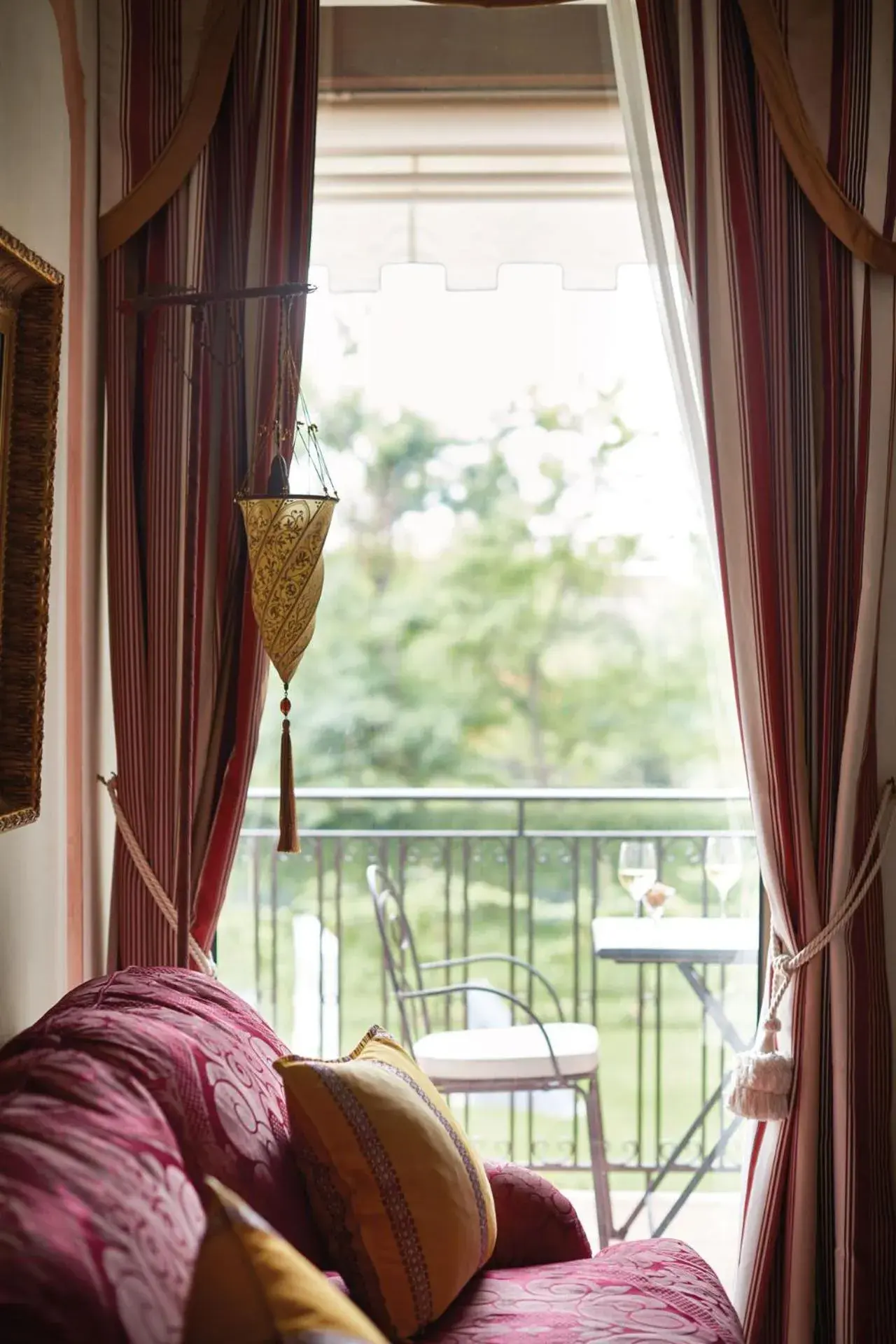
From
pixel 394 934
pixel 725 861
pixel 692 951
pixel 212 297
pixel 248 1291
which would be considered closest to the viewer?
pixel 248 1291

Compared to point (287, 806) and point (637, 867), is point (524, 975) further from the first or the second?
point (287, 806)

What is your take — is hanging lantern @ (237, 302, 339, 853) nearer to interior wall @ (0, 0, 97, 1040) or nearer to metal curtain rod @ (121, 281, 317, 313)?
metal curtain rod @ (121, 281, 317, 313)

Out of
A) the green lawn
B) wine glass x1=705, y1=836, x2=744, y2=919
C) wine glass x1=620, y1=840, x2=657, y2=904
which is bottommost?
the green lawn

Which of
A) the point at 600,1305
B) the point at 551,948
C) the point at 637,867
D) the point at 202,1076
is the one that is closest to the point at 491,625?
the point at 551,948

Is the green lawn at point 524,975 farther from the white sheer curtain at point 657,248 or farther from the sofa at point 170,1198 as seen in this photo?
the white sheer curtain at point 657,248

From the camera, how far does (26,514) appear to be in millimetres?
2002

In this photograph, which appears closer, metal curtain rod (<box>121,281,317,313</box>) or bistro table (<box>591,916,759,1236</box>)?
metal curtain rod (<box>121,281,317,313</box>)

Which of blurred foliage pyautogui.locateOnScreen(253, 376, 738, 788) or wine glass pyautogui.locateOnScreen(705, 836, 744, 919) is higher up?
blurred foliage pyautogui.locateOnScreen(253, 376, 738, 788)

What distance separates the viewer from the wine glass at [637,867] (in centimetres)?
317

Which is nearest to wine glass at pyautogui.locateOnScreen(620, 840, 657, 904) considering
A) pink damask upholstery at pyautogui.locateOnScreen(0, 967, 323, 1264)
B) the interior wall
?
the interior wall

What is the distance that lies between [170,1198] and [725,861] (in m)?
1.69

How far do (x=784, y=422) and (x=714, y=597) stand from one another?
1.29 ft

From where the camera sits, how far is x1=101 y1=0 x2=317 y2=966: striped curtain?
8.45 feet

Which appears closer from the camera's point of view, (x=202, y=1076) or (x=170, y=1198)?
(x=170, y=1198)
